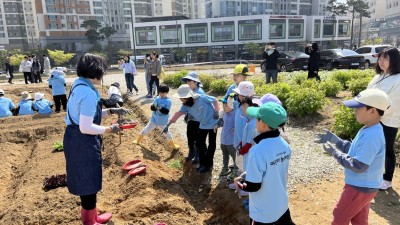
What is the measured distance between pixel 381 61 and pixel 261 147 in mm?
2512

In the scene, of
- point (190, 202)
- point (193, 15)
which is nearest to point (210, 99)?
point (190, 202)

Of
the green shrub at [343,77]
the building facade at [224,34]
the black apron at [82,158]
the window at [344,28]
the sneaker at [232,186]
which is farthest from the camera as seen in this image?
the window at [344,28]

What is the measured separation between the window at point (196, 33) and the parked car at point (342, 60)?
4333 centimetres

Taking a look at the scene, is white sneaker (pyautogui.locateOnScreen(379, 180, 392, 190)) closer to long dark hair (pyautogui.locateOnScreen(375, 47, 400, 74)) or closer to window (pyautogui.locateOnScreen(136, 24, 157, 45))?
long dark hair (pyautogui.locateOnScreen(375, 47, 400, 74))

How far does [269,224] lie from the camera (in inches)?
108

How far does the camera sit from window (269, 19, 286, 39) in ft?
197

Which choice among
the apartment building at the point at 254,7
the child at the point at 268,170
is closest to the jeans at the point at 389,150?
the child at the point at 268,170

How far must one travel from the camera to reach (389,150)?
13.7 feet

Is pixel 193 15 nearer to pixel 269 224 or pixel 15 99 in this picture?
pixel 15 99

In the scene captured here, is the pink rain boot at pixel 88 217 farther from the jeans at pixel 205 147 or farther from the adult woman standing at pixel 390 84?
the adult woman standing at pixel 390 84

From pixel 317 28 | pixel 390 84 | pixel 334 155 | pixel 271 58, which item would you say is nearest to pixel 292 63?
pixel 271 58

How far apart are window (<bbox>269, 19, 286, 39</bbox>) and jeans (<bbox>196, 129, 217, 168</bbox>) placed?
5828cm

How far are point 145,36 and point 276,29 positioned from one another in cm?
2559

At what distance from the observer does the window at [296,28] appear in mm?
61969
